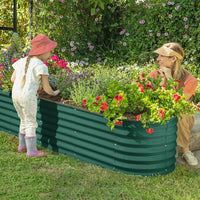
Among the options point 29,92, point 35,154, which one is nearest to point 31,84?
point 29,92

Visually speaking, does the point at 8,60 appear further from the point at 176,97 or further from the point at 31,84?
the point at 176,97

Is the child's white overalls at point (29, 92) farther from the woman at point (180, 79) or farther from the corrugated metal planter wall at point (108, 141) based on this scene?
the woman at point (180, 79)

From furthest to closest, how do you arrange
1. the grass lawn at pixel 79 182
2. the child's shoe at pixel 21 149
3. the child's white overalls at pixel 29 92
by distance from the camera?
the child's shoe at pixel 21 149, the child's white overalls at pixel 29 92, the grass lawn at pixel 79 182

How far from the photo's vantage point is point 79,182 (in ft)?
10.3

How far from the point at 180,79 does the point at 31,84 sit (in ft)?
5.81

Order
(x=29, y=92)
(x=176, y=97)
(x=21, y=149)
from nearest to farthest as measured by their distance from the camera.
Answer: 1. (x=176, y=97)
2. (x=29, y=92)
3. (x=21, y=149)

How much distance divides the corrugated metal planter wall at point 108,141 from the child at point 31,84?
252 mm

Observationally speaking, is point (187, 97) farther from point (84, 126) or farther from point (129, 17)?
point (129, 17)

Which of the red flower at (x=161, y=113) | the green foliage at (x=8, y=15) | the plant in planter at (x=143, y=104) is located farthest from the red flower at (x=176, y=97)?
the green foliage at (x=8, y=15)

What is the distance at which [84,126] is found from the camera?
3.48 m

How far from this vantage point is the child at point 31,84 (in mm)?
3605

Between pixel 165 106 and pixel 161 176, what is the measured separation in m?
0.74

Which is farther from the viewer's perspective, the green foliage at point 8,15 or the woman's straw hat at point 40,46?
the green foliage at point 8,15

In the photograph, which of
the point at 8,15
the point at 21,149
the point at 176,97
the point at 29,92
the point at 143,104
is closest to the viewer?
the point at 176,97
